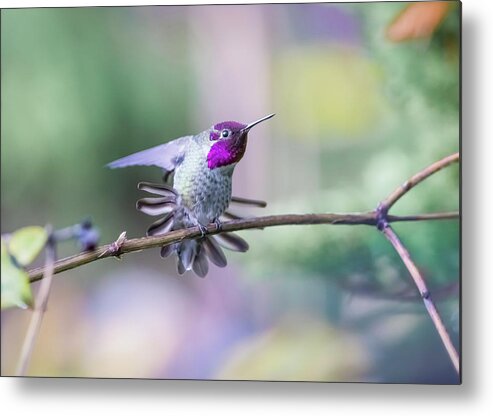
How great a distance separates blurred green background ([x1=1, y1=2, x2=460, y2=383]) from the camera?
1833 millimetres

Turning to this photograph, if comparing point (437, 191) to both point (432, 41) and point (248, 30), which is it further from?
point (248, 30)

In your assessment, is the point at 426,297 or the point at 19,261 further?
the point at 19,261

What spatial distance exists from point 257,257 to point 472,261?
530 mm

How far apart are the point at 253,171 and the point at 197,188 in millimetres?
153

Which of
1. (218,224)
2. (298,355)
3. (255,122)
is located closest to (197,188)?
(218,224)

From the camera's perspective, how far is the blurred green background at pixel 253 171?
1.83 meters

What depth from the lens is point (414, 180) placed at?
184 centimetres

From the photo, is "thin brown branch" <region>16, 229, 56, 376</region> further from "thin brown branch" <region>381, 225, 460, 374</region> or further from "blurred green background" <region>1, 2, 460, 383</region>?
"thin brown branch" <region>381, 225, 460, 374</region>

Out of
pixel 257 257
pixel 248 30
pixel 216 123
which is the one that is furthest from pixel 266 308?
pixel 248 30

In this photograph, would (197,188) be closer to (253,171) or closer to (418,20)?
(253,171)

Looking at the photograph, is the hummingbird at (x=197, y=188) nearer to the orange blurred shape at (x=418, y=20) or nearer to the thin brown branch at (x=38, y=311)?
the thin brown branch at (x=38, y=311)

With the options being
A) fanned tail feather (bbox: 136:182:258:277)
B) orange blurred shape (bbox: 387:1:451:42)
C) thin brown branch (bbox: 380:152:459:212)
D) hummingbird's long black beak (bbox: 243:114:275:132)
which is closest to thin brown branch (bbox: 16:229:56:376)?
fanned tail feather (bbox: 136:182:258:277)

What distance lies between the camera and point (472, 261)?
1.82 meters

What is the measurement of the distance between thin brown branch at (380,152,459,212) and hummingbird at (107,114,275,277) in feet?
1.04
